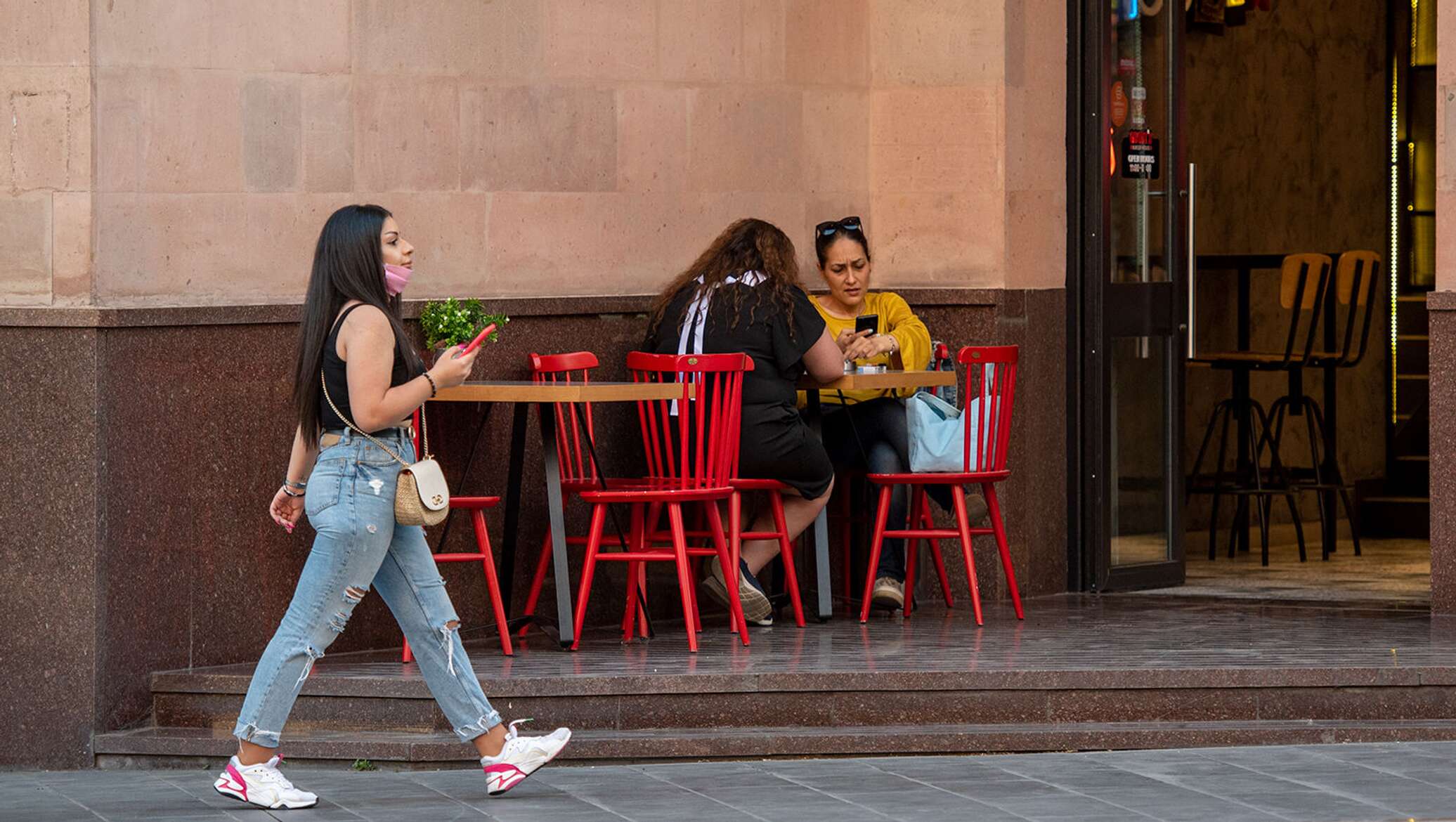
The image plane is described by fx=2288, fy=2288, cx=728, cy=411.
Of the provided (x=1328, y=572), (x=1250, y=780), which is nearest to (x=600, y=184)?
(x=1250, y=780)

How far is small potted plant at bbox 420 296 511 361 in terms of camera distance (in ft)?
24.7

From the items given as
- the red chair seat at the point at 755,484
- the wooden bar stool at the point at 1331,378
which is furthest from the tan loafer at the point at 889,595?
the wooden bar stool at the point at 1331,378

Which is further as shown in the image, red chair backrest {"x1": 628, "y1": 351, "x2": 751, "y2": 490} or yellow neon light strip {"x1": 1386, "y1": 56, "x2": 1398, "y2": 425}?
yellow neon light strip {"x1": 1386, "y1": 56, "x2": 1398, "y2": 425}

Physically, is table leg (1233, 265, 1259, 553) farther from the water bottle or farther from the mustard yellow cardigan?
the mustard yellow cardigan

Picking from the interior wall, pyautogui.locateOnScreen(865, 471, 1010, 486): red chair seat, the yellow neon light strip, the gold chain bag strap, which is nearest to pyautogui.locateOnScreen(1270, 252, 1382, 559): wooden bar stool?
the interior wall

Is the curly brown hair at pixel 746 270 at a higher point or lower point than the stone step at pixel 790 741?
higher

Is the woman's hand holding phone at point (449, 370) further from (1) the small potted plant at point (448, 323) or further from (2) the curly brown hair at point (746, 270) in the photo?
(2) the curly brown hair at point (746, 270)

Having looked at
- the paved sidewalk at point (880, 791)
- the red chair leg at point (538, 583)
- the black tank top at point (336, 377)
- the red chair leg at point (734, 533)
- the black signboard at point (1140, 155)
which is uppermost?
the black signboard at point (1140, 155)

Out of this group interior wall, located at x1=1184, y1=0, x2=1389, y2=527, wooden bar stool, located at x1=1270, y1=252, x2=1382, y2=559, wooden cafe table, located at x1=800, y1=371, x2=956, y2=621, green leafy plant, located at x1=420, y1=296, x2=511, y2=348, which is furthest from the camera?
interior wall, located at x1=1184, y1=0, x2=1389, y2=527

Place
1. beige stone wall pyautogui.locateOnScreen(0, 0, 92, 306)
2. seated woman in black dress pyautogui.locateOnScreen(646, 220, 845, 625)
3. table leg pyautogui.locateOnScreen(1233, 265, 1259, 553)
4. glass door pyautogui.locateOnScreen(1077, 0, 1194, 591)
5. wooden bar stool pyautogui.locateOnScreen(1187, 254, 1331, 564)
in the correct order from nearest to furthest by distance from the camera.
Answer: beige stone wall pyautogui.locateOnScreen(0, 0, 92, 306) < seated woman in black dress pyautogui.locateOnScreen(646, 220, 845, 625) < glass door pyautogui.locateOnScreen(1077, 0, 1194, 591) < wooden bar stool pyautogui.locateOnScreen(1187, 254, 1331, 564) < table leg pyautogui.locateOnScreen(1233, 265, 1259, 553)

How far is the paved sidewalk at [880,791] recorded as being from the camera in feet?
18.9

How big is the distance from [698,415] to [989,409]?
1.19 meters

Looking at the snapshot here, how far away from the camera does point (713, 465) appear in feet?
24.7

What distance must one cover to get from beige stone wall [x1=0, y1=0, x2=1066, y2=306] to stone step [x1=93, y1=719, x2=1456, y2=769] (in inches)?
54.5
